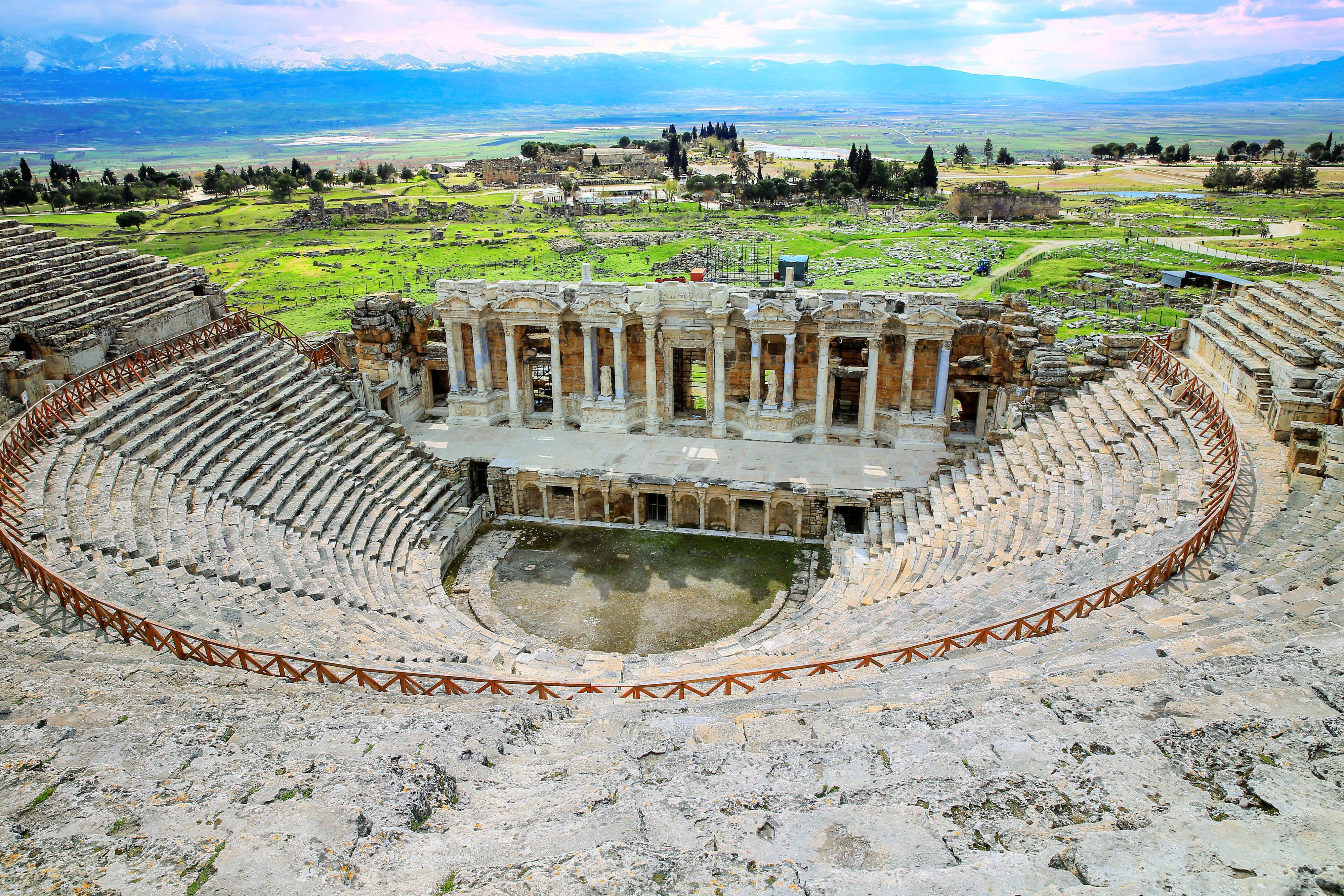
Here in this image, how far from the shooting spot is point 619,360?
30422 mm

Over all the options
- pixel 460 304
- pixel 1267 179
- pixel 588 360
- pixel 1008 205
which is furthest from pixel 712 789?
pixel 1267 179

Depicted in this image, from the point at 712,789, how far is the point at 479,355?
996 inches

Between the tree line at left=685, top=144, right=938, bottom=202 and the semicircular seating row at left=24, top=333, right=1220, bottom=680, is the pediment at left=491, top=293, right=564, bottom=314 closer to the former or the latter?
the semicircular seating row at left=24, top=333, right=1220, bottom=680

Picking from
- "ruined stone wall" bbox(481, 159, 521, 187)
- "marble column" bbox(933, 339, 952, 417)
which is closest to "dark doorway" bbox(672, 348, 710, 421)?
"marble column" bbox(933, 339, 952, 417)

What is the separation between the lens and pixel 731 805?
26.6 feet

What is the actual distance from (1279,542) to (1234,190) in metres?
123

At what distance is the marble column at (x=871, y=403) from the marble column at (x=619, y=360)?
8.60m

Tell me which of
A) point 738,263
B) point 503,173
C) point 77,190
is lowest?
point 738,263

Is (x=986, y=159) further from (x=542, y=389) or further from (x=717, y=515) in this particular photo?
(x=717, y=515)

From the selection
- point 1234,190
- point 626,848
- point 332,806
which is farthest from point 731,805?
point 1234,190

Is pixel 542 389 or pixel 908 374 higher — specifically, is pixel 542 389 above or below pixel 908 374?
below

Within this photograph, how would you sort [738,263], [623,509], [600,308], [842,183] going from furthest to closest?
[842,183] → [738,263] → [600,308] → [623,509]

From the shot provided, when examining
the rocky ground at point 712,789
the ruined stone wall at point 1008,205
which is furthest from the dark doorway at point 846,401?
the ruined stone wall at point 1008,205

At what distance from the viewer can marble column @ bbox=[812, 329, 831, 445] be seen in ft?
95.7
